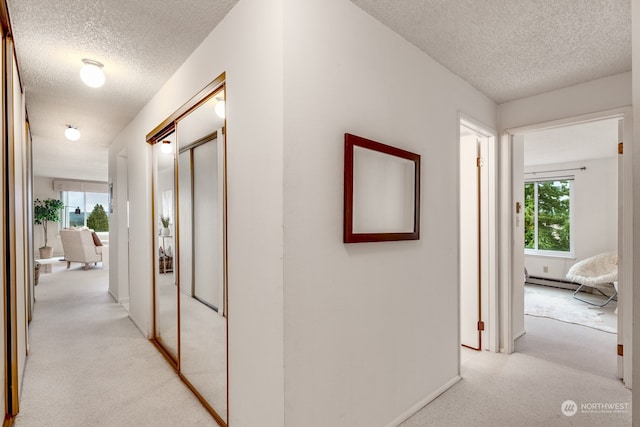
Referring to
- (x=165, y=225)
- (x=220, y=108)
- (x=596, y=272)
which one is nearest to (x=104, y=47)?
(x=220, y=108)

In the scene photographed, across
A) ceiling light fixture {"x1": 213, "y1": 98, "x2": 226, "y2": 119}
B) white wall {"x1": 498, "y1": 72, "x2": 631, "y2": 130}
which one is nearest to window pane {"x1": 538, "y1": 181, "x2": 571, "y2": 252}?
white wall {"x1": 498, "y1": 72, "x2": 631, "y2": 130}

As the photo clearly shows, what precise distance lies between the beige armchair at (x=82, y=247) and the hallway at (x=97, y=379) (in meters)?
3.85

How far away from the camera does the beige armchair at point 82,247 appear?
24.2ft

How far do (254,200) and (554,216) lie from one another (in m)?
6.92

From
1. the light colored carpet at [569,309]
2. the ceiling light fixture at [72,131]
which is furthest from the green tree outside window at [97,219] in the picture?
the light colored carpet at [569,309]

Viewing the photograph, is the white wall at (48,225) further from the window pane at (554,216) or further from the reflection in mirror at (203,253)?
the window pane at (554,216)

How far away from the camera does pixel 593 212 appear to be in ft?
Answer: 18.5

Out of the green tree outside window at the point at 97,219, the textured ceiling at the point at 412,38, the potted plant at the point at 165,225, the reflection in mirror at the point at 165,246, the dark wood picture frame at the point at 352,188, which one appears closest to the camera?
the dark wood picture frame at the point at 352,188

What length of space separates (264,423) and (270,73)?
1651 mm

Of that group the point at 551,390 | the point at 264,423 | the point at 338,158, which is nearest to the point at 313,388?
the point at 264,423

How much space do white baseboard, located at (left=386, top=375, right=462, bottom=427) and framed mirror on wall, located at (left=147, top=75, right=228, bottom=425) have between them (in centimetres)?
105

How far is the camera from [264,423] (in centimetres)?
148

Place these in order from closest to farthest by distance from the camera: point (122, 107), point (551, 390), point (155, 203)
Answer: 1. point (551, 390)
2. point (155, 203)
3. point (122, 107)

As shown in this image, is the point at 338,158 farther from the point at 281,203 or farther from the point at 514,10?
the point at 514,10
